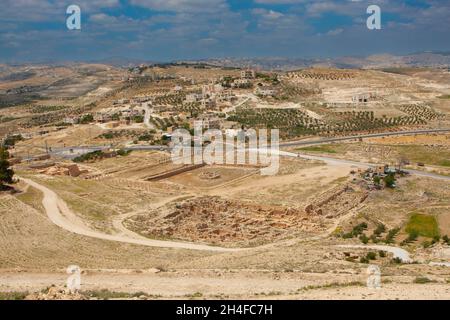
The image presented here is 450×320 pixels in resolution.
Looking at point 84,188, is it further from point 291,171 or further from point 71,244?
point 291,171

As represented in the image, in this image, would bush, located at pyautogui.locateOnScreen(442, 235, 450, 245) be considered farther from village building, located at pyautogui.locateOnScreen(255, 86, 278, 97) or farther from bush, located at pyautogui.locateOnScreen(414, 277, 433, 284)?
village building, located at pyautogui.locateOnScreen(255, 86, 278, 97)

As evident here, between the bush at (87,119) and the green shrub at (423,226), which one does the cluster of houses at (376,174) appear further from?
the bush at (87,119)

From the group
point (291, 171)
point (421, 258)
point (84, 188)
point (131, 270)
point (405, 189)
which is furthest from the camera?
point (291, 171)

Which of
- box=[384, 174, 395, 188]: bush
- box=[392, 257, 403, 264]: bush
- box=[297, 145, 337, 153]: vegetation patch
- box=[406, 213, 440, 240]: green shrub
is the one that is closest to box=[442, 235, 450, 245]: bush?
box=[406, 213, 440, 240]: green shrub

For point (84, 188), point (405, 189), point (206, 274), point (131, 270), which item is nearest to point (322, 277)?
point (206, 274)

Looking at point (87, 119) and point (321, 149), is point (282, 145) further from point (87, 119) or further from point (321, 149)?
point (87, 119)

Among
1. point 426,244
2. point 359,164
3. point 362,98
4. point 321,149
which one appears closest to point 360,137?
point 321,149
